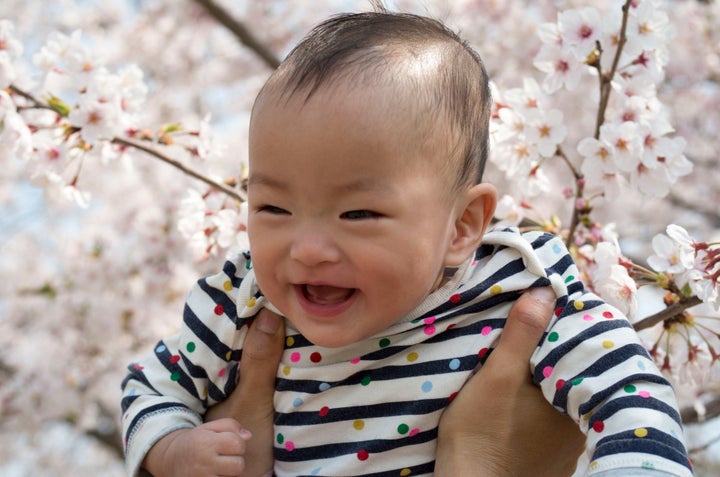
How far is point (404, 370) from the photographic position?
4.56ft

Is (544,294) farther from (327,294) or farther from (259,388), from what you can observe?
(259,388)

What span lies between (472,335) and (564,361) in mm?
177

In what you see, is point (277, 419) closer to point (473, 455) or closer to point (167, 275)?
point (473, 455)

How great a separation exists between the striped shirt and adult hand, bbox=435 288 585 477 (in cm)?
3

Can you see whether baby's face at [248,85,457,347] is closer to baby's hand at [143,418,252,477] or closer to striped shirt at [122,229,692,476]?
striped shirt at [122,229,692,476]

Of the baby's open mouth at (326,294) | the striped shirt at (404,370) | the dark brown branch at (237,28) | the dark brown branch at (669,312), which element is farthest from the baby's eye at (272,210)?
the dark brown branch at (237,28)

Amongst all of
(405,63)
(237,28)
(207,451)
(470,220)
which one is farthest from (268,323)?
(237,28)

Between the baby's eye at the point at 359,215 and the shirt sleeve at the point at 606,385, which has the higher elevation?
the baby's eye at the point at 359,215

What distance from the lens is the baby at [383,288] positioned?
1.24m

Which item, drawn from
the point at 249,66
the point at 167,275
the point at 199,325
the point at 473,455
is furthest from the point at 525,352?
the point at 249,66

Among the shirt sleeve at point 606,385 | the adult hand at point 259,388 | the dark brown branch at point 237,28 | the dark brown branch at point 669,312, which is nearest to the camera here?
the shirt sleeve at point 606,385

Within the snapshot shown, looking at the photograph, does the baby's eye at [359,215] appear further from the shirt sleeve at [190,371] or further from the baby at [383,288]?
the shirt sleeve at [190,371]

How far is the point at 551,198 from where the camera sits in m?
5.66

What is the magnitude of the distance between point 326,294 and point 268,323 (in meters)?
0.22
